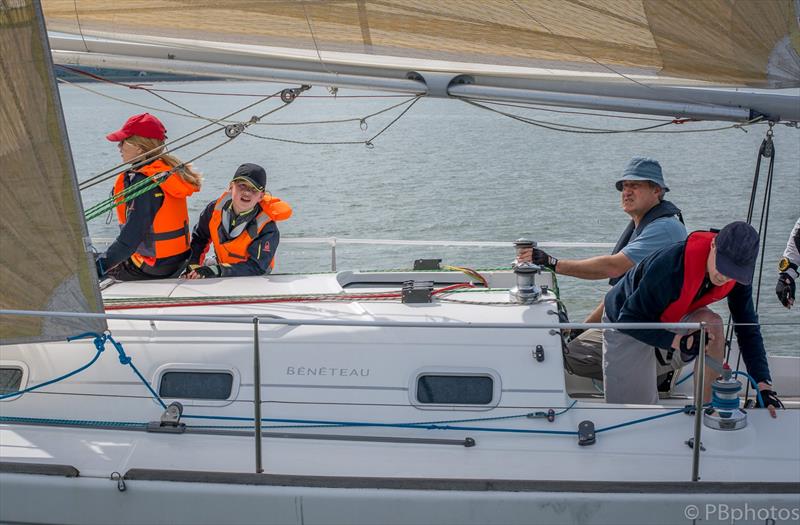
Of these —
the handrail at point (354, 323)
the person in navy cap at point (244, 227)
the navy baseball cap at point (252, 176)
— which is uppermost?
the navy baseball cap at point (252, 176)

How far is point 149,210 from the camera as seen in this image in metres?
5.20

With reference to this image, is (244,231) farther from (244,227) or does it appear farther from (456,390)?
(456,390)

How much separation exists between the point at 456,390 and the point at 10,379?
2082 millimetres

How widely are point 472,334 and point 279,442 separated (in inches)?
38.7

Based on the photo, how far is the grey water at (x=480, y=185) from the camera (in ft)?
36.4

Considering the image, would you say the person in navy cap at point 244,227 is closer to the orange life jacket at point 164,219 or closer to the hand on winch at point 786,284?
the orange life jacket at point 164,219

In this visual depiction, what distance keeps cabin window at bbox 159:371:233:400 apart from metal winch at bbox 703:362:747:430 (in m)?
2.09

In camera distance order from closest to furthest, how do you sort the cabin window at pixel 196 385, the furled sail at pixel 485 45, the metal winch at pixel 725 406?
the metal winch at pixel 725 406 < the furled sail at pixel 485 45 < the cabin window at pixel 196 385

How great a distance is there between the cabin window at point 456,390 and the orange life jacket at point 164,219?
1861 mm

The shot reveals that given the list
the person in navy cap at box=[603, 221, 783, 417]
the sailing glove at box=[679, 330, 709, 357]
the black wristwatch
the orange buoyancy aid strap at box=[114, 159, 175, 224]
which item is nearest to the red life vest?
the person in navy cap at box=[603, 221, 783, 417]

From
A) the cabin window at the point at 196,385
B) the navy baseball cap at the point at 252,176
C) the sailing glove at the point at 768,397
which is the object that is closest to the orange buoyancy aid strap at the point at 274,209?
the navy baseball cap at the point at 252,176

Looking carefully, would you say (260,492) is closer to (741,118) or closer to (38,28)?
(38,28)

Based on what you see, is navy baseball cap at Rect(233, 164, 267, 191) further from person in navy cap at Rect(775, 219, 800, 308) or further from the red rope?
person in navy cap at Rect(775, 219, 800, 308)

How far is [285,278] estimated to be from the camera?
532cm
